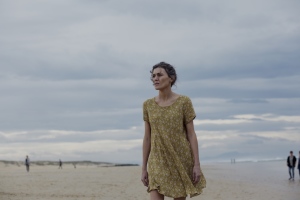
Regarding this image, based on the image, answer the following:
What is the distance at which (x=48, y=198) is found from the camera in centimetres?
1994

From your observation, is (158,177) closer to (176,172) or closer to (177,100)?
(176,172)

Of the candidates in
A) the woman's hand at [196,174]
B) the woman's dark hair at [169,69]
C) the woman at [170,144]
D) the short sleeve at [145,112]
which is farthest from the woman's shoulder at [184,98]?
the woman's hand at [196,174]

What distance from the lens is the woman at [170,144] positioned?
662 cm

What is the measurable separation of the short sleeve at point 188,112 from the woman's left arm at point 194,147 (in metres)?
0.04

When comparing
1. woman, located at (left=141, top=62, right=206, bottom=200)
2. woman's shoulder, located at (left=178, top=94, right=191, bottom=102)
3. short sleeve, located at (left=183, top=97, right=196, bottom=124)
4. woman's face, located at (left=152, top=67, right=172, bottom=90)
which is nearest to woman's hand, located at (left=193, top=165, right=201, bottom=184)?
woman, located at (left=141, top=62, right=206, bottom=200)

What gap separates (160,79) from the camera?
6.58m

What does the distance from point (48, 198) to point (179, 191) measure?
1383 cm

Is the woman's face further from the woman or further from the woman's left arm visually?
the woman's left arm

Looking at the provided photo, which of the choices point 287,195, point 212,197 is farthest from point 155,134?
point 287,195

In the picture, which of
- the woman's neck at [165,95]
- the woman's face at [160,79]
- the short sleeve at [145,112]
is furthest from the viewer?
the short sleeve at [145,112]

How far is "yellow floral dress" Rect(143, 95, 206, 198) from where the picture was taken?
21.8ft

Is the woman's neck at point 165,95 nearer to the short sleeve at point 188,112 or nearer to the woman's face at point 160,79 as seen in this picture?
the woman's face at point 160,79

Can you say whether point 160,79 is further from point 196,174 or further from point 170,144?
point 196,174

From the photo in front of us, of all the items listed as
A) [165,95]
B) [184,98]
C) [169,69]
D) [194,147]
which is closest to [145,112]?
[165,95]
